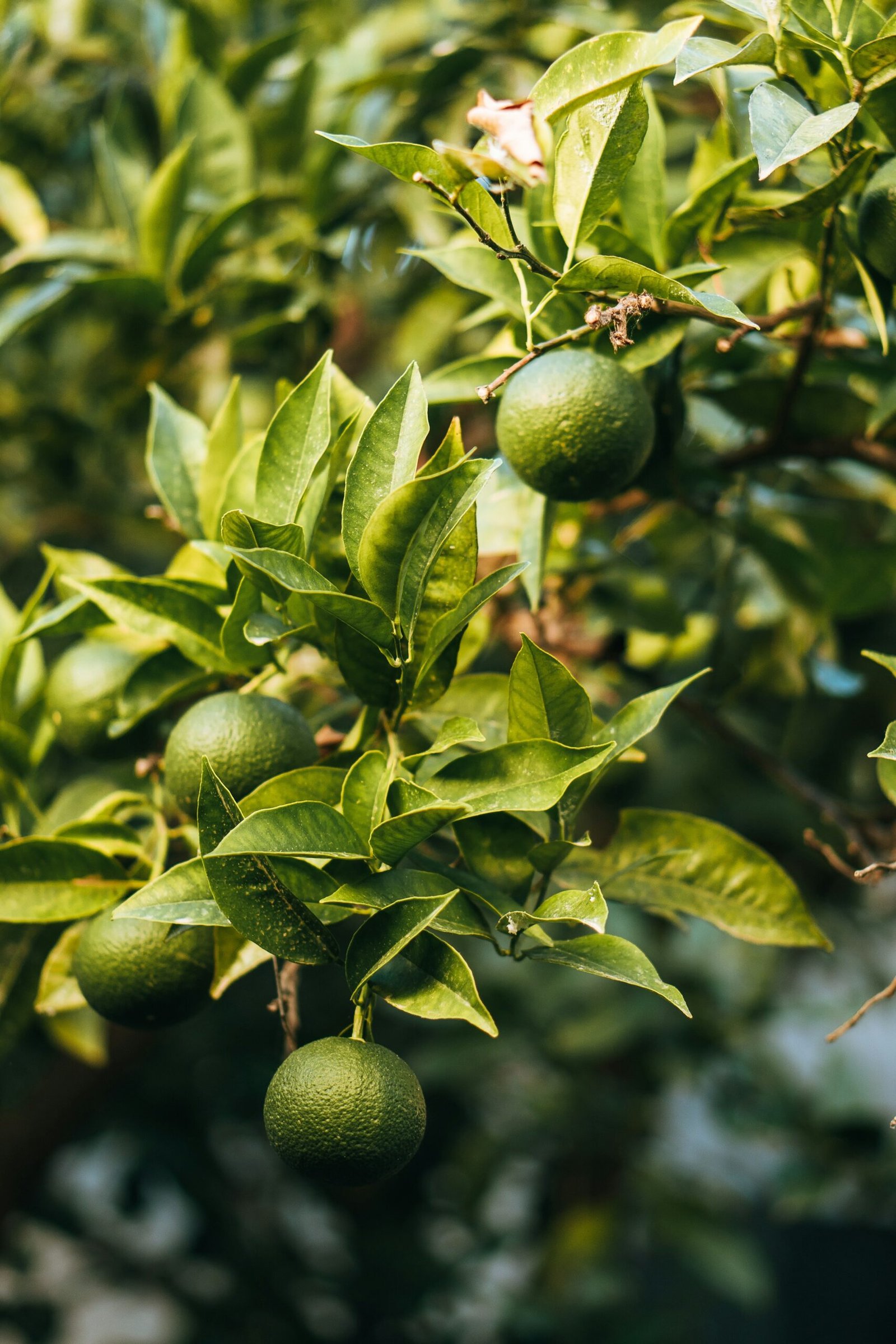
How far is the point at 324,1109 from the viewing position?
55cm

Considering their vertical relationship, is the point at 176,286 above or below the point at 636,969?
above

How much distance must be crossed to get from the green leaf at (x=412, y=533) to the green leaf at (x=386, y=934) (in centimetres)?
16

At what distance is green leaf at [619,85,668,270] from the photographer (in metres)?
0.81

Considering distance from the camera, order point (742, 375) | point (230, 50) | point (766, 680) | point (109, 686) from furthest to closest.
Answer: point (230, 50), point (766, 680), point (742, 375), point (109, 686)

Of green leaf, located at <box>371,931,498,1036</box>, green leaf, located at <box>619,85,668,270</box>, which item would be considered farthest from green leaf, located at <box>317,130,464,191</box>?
green leaf, located at <box>371,931,498,1036</box>

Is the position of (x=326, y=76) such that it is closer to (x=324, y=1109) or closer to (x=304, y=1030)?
(x=324, y=1109)

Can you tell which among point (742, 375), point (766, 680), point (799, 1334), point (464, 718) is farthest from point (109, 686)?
point (799, 1334)

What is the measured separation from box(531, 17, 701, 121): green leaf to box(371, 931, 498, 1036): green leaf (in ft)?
1.55

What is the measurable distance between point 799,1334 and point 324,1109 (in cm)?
251

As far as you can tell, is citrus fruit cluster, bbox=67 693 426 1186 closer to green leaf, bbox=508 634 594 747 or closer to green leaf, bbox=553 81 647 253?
green leaf, bbox=508 634 594 747

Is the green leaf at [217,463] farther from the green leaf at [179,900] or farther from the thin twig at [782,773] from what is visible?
the thin twig at [782,773]

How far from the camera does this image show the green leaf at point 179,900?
57 cm

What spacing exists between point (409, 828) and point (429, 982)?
87 millimetres

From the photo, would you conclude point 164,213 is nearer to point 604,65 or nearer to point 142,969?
point 604,65
